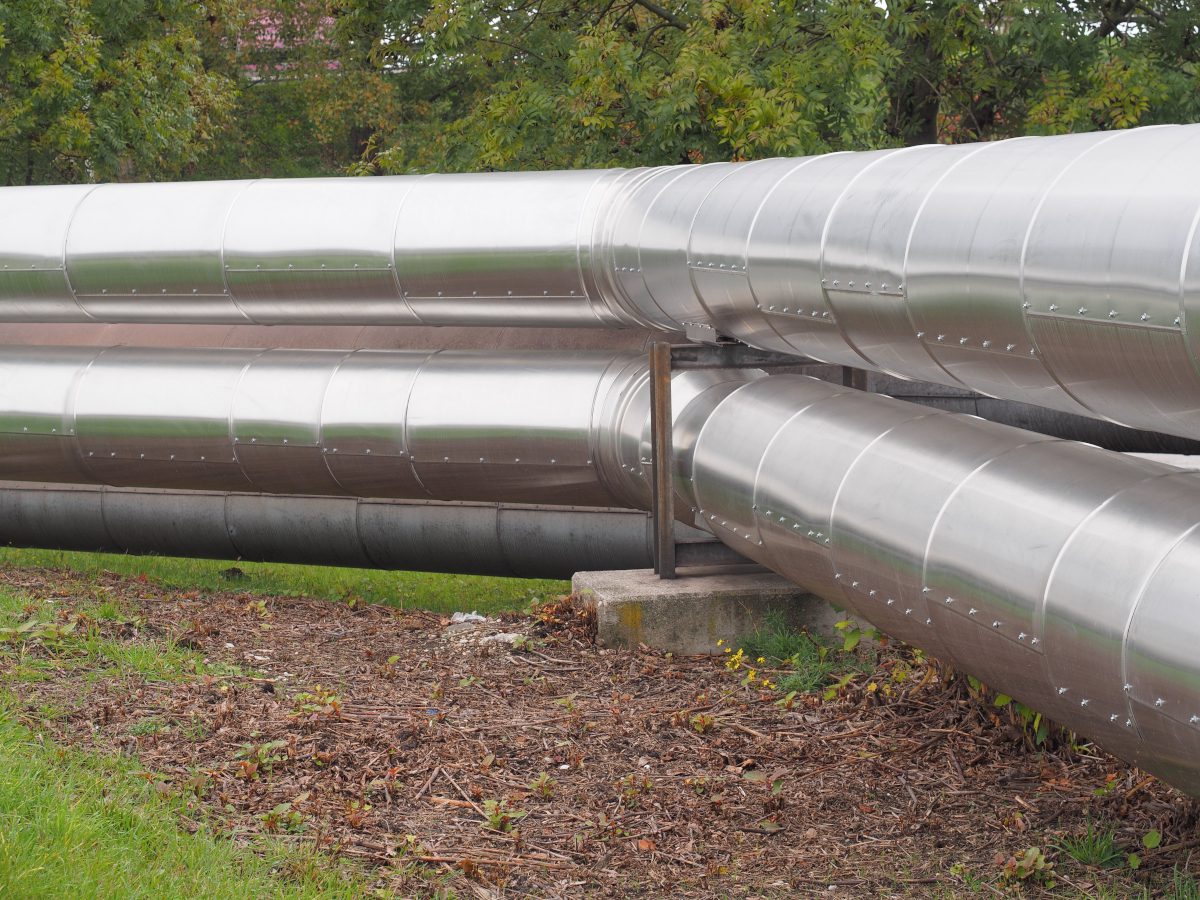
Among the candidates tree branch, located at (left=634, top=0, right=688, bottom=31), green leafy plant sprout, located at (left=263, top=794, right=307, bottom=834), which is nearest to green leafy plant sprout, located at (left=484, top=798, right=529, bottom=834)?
green leafy plant sprout, located at (left=263, top=794, right=307, bottom=834)

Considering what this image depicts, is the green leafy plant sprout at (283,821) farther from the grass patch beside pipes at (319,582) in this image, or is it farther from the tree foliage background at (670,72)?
the tree foliage background at (670,72)

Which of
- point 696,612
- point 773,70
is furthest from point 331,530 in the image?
point 773,70

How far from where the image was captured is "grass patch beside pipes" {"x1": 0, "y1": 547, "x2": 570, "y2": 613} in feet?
29.8

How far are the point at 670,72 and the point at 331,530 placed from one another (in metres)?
5.50

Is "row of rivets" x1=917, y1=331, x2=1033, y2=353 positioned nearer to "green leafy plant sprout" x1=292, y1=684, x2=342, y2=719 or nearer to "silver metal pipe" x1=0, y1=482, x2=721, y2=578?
"green leafy plant sprout" x1=292, y1=684, x2=342, y2=719

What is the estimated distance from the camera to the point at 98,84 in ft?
58.2

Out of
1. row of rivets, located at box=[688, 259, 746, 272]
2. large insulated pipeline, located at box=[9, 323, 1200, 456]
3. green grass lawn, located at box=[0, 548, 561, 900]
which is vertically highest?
row of rivets, located at box=[688, 259, 746, 272]

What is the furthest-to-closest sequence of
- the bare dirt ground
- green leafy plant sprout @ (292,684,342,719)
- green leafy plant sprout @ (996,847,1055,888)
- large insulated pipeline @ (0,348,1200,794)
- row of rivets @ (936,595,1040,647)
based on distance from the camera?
green leafy plant sprout @ (292,684,342,719), the bare dirt ground, green leafy plant sprout @ (996,847,1055,888), row of rivets @ (936,595,1040,647), large insulated pipeline @ (0,348,1200,794)

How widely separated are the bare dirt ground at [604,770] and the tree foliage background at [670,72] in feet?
20.7

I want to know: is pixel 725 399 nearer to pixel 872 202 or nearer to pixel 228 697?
pixel 872 202

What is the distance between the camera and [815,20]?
12867 millimetres

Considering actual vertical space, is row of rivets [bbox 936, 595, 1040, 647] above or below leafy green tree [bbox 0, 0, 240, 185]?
below

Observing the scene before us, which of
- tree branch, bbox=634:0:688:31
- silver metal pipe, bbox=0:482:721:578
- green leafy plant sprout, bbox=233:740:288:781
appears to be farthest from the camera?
tree branch, bbox=634:0:688:31

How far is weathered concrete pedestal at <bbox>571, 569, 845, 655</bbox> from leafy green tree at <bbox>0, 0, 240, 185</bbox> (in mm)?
11157
